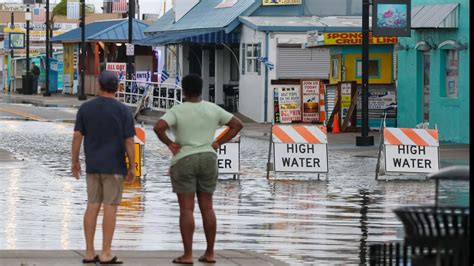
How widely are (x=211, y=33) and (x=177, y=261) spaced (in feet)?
118

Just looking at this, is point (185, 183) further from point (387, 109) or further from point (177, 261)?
point (387, 109)

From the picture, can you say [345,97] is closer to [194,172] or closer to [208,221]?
[208,221]

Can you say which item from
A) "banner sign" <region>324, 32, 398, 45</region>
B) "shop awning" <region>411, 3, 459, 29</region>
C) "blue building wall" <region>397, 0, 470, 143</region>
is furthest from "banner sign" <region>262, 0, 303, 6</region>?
"shop awning" <region>411, 3, 459, 29</region>

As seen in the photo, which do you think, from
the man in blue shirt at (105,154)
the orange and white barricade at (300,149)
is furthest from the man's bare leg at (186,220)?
the orange and white barricade at (300,149)

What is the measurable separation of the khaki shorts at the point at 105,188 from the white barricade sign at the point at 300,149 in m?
11.4

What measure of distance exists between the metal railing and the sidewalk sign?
69.2 feet

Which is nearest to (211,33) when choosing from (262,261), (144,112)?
(144,112)

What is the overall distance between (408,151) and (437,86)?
11036mm

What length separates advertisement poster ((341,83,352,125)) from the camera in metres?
37.6

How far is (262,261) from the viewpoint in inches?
499

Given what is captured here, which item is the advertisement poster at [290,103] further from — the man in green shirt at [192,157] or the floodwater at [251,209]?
the man in green shirt at [192,157]

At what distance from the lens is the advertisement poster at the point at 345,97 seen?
37562 millimetres

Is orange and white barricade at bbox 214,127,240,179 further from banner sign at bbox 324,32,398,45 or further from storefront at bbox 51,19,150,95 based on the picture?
storefront at bbox 51,19,150,95

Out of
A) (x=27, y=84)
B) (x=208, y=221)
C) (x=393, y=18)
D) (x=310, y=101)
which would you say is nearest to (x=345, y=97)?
(x=310, y=101)
